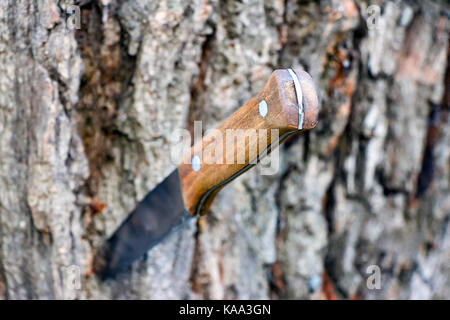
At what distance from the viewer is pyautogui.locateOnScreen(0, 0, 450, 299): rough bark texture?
70 cm

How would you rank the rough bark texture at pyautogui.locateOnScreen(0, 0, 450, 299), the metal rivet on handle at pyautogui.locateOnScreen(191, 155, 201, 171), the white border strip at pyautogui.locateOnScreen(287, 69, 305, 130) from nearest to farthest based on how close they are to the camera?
1. the white border strip at pyautogui.locateOnScreen(287, 69, 305, 130)
2. the metal rivet on handle at pyautogui.locateOnScreen(191, 155, 201, 171)
3. the rough bark texture at pyautogui.locateOnScreen(0, 0, 450, 299)

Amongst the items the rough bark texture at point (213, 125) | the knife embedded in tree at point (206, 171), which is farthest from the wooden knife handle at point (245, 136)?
the rough bark texture at point (213, 125)

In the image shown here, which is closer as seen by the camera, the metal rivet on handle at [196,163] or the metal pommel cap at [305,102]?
the metal pommel cap at [305,102]

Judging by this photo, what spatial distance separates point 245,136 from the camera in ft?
1.61

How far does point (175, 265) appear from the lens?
79cm

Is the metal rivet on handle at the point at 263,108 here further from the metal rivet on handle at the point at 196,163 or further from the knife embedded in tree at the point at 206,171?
the metal rivet on handle at the point at 196,163

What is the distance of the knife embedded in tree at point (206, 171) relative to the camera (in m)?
0.44

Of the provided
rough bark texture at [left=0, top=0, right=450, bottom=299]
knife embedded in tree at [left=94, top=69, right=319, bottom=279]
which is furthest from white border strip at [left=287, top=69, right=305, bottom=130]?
rough bark texture at [left=0, top=0, right=450, bottom=299]

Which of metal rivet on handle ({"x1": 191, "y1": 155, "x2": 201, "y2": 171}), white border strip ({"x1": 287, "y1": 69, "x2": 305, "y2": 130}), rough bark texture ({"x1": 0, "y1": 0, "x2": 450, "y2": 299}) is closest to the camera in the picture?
white border strip ({"x1": 287, "y1": 69, "x2": 305, "y2": 130})

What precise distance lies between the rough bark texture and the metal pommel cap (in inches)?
13.6

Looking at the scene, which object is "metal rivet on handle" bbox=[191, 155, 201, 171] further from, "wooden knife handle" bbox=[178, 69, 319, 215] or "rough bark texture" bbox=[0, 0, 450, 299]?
"rough bark texture" bbox=[0, 0, 450, 299]

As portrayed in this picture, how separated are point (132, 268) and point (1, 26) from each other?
18.6 inches

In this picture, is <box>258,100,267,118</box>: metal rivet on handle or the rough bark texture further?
the rough bark texture

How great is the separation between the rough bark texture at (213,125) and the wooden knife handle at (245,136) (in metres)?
0.17
